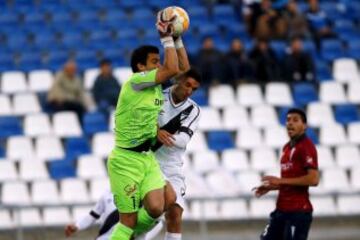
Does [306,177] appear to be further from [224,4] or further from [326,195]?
[224,4]

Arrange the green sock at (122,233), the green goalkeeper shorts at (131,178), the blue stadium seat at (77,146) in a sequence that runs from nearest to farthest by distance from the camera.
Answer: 1. the green sock at (122,233)
2. the green goalkeeper shorts at (131,178)
3. the blue stadium seat at (77,146)

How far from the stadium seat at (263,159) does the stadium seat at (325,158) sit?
0.82m

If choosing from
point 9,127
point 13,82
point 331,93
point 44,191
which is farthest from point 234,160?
point 13,82

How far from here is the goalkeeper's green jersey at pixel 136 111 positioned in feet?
41.8

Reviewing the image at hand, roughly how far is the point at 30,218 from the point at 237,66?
214 inches

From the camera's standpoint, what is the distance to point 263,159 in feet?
71.5

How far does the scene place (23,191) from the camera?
20625 mm

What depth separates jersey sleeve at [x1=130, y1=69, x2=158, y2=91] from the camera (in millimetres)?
12594

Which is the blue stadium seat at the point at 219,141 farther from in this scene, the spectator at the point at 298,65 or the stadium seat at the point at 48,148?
the stadium seat at the point at 48,148

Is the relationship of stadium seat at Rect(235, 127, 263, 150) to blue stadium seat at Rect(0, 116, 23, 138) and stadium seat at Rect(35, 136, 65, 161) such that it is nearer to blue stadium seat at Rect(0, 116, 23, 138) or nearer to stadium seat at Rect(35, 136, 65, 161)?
stadium seat at Rect(35, 136, 65, 161)

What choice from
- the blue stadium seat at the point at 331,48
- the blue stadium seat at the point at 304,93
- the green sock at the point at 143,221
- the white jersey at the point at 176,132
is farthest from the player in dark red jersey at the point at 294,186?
→ the blue stadium seat at the point at 331,48

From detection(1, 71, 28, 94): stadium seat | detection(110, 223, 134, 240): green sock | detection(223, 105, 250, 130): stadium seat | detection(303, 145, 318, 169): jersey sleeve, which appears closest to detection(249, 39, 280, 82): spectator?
detection(223, 105, 250, 130): stadium seat

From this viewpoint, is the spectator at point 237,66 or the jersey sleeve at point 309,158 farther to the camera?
the spectator at point 237,66

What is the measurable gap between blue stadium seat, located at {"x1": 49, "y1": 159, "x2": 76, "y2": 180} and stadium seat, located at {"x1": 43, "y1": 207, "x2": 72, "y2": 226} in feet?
4.70
